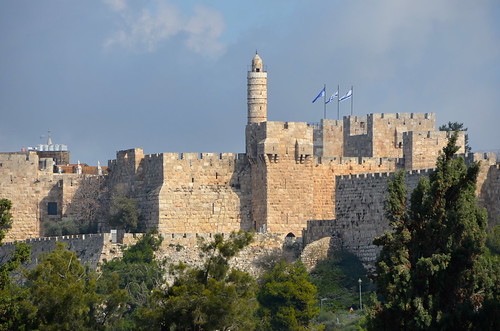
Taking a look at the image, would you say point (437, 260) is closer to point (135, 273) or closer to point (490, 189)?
point (490, 189)

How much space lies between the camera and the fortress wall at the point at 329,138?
69.9 meters

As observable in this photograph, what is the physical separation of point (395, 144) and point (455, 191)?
25.5 m

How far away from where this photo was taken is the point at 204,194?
63.5 metres

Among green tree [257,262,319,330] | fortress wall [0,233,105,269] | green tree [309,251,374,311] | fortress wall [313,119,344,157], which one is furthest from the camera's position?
fortress wall [313,119,344,157]

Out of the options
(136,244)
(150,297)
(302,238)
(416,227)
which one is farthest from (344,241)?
(416,227)

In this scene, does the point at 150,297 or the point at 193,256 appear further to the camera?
the point at 193,256

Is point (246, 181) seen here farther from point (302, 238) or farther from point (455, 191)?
point (455, 191)

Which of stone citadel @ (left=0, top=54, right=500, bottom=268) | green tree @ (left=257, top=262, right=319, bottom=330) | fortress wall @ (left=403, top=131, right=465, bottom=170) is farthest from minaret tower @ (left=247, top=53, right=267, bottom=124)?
green tree @ (left=257, top=262, right=319, bottom=330)

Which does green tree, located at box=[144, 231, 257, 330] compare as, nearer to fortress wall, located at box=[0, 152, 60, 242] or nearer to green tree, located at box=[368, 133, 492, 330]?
green tree, located at box=[368, 133, 492, 330]

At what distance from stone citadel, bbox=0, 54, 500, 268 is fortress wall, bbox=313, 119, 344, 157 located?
121cm

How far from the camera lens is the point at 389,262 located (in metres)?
42.8

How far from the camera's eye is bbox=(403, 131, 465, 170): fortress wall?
6538 cm

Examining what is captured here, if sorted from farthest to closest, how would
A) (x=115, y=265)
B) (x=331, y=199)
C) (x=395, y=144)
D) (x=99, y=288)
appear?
1. (x=395, y=144)
2. (x=331, y=199)
3. (x=115, y=265)
4. (x=99, y=288)

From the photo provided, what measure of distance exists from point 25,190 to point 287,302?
49.1 feet
